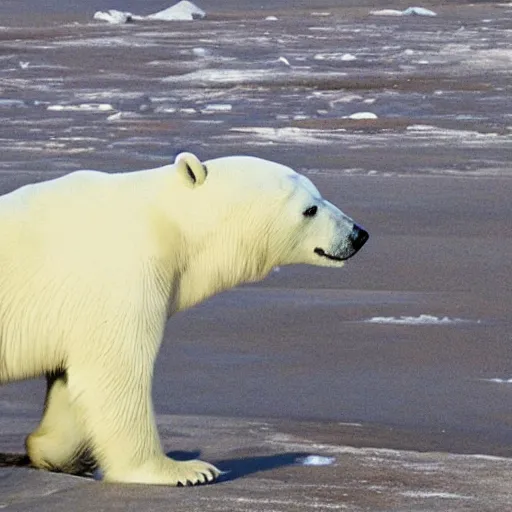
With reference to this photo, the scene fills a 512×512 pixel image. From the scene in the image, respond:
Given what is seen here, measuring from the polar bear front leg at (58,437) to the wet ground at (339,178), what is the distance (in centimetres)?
73

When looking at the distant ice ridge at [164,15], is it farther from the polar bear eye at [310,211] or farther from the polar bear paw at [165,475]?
the polar bear paw at [165,475]

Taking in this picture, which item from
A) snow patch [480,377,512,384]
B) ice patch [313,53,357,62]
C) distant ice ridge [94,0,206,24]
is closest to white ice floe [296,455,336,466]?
snow patch [480,377,512,384]

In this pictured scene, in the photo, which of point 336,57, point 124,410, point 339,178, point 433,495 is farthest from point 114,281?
point 336,57

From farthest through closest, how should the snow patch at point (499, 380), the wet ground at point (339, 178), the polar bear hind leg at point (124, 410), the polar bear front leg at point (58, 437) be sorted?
the snow patch at point (499, 380) < the wet ground at point (339, 178) < the polar bear front leg at point (58, 437) < the polar bear hind leg at point (124, 410)

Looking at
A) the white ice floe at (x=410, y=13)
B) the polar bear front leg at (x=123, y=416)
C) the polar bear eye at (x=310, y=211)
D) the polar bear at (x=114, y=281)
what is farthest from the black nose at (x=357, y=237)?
Answer: the white ice floe at (x=410, y=13)

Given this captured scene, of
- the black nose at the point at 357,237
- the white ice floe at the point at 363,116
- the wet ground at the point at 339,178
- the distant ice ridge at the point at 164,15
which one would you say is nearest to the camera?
the black nose at the point at 357,237

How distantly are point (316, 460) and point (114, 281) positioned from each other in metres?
0.85

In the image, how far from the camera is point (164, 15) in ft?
115

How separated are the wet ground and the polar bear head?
0.71 m

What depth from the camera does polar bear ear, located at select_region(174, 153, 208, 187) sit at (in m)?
4.57

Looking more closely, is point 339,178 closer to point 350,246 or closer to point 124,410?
point 350,246

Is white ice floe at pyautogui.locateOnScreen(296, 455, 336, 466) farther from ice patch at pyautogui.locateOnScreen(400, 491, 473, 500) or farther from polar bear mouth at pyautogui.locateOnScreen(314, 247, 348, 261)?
polar bear mouth at pyautogui.locateOnScreen(314, 247, 348, 261)

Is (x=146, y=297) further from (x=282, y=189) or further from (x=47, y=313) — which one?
(x=282, y=189)

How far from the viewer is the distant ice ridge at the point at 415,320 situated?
6.96 metres
